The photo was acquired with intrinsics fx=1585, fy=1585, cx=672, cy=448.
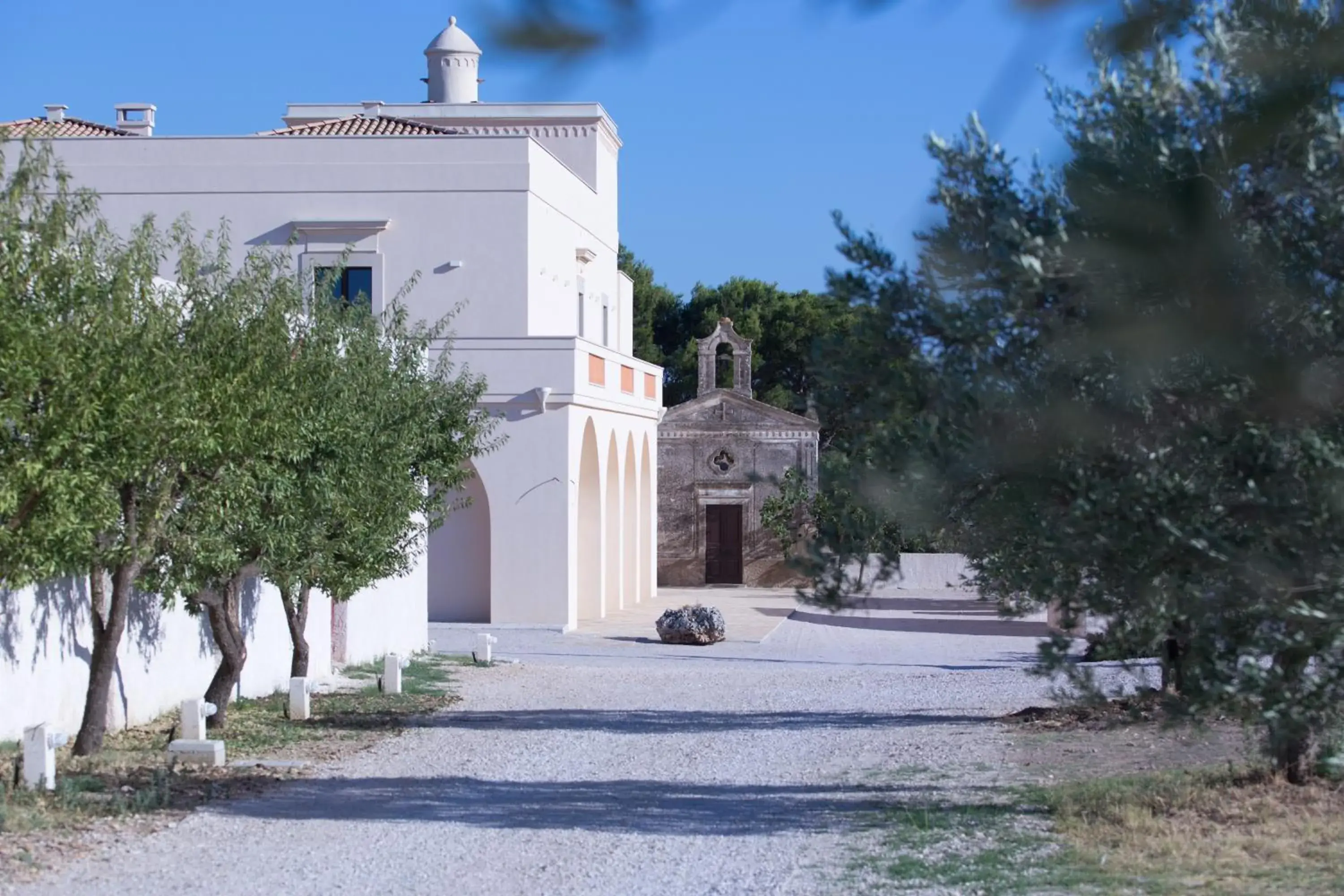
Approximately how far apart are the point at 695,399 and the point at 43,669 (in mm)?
30368

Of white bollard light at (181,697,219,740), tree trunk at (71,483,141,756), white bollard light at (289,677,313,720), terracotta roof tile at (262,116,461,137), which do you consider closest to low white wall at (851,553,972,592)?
terracotta roof tile at (262,116,461,137)

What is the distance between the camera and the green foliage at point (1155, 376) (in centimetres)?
345

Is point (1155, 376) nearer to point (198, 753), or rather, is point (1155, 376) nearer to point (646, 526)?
point (198, 753)

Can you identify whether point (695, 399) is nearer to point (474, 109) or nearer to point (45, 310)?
point (474, 109)

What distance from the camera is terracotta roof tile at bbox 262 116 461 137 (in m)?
27.9

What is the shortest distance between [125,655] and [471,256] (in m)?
14.6

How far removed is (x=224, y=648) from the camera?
1270cm

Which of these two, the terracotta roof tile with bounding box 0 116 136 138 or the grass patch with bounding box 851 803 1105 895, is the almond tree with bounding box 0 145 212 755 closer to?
the grass patch with bounding box 851 803 1105 895

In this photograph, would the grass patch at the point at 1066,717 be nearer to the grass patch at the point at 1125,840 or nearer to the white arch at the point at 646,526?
the grass patch at the point at 1125,840

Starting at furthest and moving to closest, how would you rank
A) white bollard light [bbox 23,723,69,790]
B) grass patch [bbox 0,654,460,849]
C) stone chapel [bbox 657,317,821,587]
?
stone chapel [bbox 657,317,821,587], white bollard light [bbox 23,723,69,790], grass patch [bbox 0,654,460,849]

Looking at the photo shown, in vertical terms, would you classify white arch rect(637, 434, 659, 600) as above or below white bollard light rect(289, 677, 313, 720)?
above

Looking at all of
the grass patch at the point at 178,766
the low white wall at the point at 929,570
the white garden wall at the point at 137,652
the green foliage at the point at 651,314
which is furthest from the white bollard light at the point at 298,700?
the green foliage at the point at 651,314

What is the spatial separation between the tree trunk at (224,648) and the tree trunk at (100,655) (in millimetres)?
1555

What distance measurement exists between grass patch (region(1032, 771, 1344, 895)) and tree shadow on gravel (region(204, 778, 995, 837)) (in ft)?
3.98
